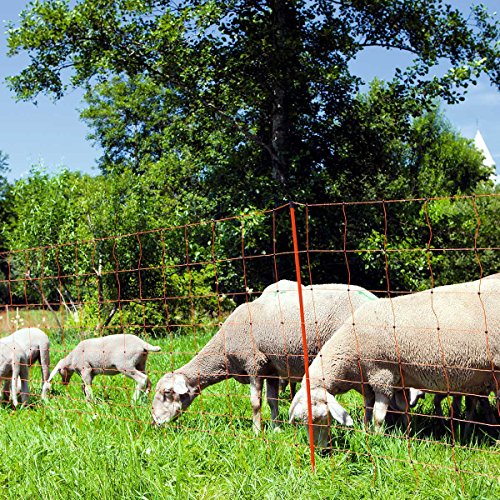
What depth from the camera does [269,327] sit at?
6.65 m

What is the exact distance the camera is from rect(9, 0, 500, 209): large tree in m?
14.4

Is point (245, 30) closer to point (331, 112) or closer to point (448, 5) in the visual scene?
point (331, 112)

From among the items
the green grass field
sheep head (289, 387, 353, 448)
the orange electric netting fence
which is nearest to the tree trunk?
the orange electric netting fence

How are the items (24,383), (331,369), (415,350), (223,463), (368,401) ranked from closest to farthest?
(223,463)
(415,350)
(331,369)
(368,401)
(24,383)

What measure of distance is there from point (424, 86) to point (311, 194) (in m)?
3.46

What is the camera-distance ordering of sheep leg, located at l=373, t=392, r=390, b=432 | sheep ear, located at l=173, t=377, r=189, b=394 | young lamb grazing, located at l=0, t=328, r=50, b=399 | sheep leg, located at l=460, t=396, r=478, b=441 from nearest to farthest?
sheep leg, located at l=373, t=392, r=390, b=432
sheep leg, located at l=460, t=396, r=478, b=441
sheep ear, located at l=173, t=377, r=189, b=394
young lamb grazing, located at l=0, t=328, r=50, b=399

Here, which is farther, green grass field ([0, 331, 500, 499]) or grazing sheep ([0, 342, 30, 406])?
grazing sheep ([0, 342, 30, 406])

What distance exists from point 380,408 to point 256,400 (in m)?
1.35

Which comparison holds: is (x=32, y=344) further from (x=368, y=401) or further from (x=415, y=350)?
(x=415, y=350)

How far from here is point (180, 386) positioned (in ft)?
21.1

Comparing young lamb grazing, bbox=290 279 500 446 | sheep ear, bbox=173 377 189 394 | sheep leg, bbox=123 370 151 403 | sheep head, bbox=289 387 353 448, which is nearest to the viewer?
sheep head, bbox=289 387 353 448

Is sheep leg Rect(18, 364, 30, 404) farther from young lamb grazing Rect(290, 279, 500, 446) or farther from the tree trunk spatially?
the tree trunk

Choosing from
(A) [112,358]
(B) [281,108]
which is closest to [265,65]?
(B) [281,108]

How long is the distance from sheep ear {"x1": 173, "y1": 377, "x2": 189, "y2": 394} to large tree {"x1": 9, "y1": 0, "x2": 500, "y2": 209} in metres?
8.31
